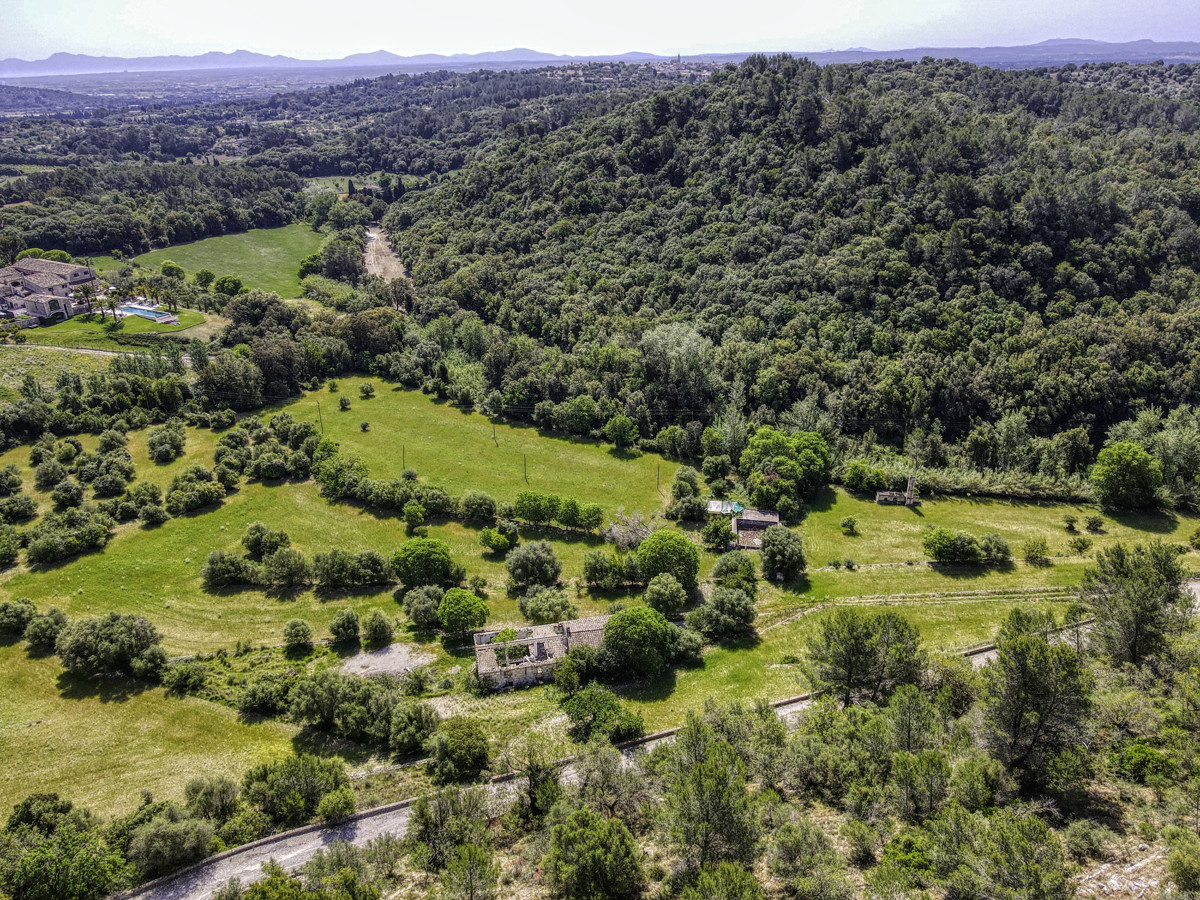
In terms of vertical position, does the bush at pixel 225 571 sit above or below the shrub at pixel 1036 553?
below

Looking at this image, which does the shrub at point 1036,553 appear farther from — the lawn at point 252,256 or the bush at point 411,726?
the lawn at point 252,256

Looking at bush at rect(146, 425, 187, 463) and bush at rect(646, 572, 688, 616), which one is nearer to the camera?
bush at rect(646, 572, 688, 616)

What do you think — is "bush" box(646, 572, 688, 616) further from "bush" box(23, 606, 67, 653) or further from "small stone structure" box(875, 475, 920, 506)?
"bush" box(23, 606, 67, 653)

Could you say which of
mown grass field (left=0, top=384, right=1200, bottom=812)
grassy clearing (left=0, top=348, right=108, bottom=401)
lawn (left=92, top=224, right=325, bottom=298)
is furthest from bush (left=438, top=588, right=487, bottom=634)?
lawn (left=92, top=224, right=325, bottom=298)

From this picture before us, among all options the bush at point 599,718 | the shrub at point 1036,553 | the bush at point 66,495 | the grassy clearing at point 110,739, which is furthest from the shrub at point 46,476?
the shrub at point 1036,553

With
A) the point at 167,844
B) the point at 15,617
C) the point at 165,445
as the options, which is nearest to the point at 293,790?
the point at 167,844

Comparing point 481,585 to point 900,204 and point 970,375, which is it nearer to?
point 970,375
